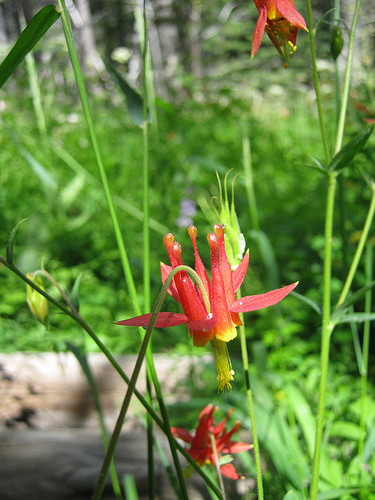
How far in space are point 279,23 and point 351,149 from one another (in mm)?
161

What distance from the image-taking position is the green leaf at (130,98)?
558 millimetres

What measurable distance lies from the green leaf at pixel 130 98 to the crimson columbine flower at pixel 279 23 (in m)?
0.19

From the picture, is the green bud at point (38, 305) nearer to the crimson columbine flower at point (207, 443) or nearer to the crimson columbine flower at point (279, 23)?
the crimson columbine flower at point (207, 443)

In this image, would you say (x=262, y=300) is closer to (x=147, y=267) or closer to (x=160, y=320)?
(x=160, y=320)

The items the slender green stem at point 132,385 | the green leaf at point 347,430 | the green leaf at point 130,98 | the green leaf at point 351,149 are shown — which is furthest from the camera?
the green leaf at point 347,430

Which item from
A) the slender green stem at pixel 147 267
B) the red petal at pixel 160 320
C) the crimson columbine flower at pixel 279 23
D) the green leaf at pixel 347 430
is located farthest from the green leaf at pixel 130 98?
the green leaf at pixel 347 430

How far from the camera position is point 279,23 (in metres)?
0.46

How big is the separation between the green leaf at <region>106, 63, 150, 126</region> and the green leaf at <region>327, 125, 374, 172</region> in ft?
0.84

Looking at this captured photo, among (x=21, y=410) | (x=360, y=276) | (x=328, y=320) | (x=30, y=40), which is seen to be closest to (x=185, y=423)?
(x=21, y=410)

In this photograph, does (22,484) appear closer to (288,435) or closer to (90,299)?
(288,435)

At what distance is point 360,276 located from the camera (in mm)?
1338

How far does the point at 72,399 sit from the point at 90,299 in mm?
443

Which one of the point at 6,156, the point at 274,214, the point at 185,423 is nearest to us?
the point at 185,423

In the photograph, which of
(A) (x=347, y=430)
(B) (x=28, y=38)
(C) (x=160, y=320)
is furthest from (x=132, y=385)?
(A) (x=347, y=430)
